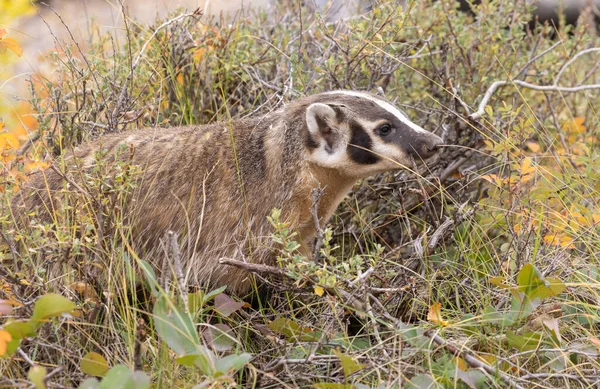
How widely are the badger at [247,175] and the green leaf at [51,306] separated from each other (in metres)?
1.00

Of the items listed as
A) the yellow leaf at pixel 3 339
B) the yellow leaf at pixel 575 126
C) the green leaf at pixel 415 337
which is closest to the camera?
the yellow leaf at pixel 3 339

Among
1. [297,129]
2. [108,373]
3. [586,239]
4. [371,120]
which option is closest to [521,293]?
[586,239]

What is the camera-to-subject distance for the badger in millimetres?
3584

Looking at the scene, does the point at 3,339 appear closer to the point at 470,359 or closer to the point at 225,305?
the point at 225,305

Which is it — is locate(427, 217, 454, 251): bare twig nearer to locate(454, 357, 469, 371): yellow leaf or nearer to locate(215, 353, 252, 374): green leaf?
locate(454, 357, 469, 371): yellow leaf

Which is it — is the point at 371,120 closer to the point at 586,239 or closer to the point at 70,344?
the point at 586,239

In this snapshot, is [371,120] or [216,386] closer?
[216,386]

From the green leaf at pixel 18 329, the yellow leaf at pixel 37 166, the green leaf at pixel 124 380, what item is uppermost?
the yellow leaf at pixel 37 166

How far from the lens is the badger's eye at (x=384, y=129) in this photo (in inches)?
142

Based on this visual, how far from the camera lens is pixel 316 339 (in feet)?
10.2

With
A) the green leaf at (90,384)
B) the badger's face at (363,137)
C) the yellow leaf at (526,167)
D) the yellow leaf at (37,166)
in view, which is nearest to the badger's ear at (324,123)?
the badger's face at (363,137)

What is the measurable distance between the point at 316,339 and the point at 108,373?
93cm

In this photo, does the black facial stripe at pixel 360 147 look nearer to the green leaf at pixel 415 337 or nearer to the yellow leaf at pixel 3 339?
the green leaf at pixel 415 337

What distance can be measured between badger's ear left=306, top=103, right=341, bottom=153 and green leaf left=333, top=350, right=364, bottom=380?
124cm
